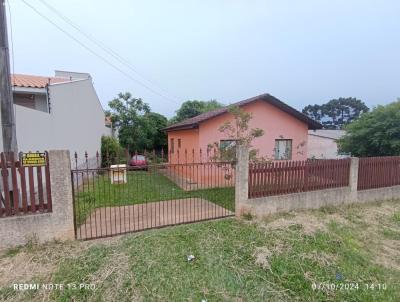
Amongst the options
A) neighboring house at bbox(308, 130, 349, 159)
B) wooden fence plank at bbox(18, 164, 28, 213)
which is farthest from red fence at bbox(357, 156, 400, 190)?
neighboring house at bbox(308, 130, 349, 159)

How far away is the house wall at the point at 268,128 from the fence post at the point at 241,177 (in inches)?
200

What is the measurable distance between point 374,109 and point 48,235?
15781mm

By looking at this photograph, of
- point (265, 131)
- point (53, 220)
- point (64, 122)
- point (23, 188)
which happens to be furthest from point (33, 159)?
point (265, 131)

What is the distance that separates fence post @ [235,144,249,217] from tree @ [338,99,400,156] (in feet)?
32.5

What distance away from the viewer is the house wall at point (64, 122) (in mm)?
7070

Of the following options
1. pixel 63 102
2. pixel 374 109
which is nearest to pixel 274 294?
pixel 63 102

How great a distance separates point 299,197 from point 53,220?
5.81 m

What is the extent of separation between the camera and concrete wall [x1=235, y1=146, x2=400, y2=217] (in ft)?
19.9

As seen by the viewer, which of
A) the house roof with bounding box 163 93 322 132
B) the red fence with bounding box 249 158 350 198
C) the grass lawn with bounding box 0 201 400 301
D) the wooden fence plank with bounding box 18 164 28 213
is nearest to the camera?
the grass lawn with bounding box 0 201 400 301

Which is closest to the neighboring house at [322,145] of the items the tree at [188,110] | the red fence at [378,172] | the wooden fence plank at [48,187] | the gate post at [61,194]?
the tree at [188,110]

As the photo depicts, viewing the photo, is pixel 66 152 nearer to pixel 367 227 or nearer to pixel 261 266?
pixel 261 266

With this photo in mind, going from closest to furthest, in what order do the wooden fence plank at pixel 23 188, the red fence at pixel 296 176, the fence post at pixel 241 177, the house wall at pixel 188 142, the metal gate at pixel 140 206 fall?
the wooden fence plank at pixel 23 188, the metal gate at pixel 140 206, the fence post at pixel 241 177, the red fence at pixel 296 176, the house wall at pixel 188 142

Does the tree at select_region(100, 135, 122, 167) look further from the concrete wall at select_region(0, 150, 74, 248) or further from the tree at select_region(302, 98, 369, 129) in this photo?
the tree at select_region(302, 98, 369, 129)

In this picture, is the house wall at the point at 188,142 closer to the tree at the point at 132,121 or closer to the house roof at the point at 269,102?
the house roof at the point at 269,102
